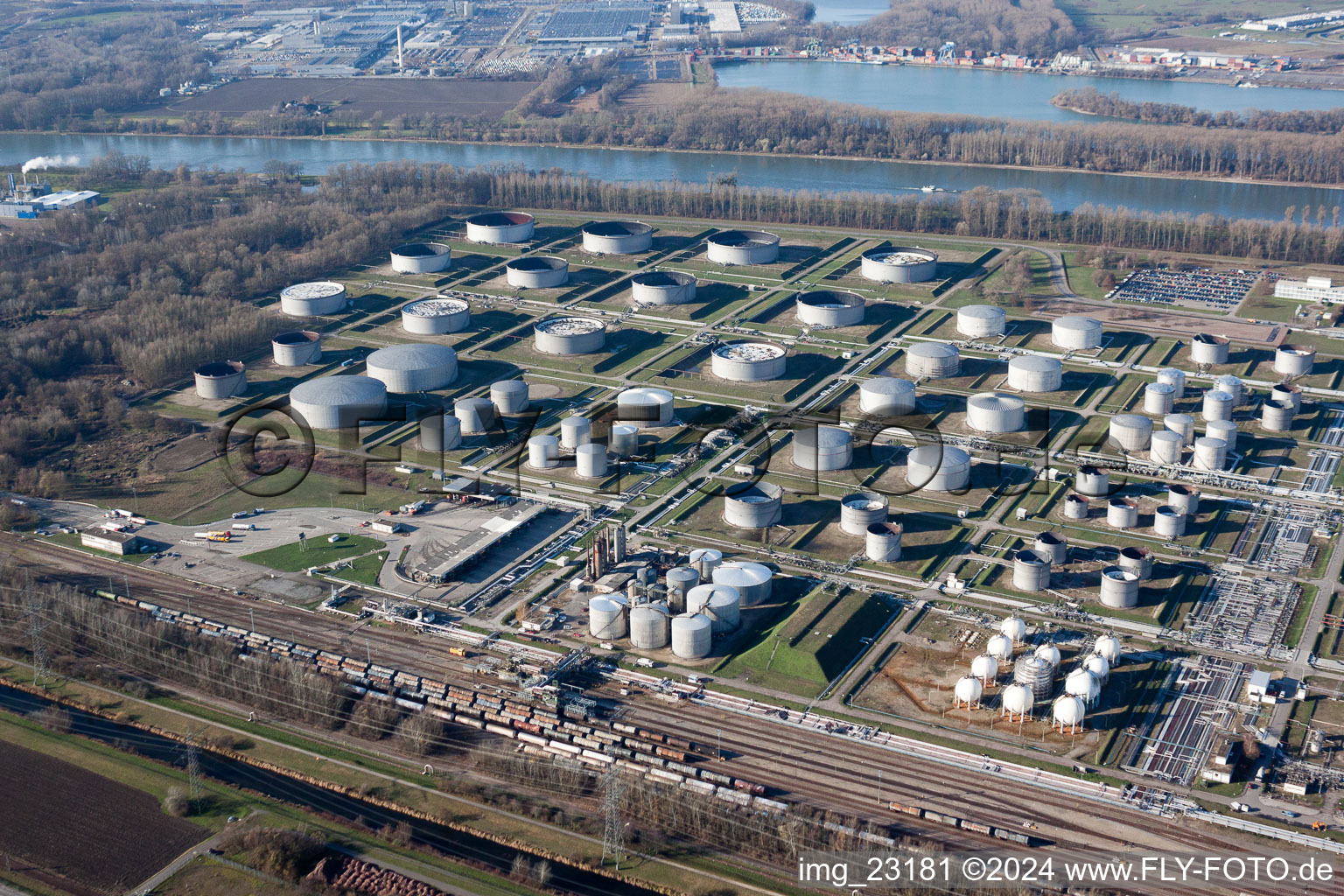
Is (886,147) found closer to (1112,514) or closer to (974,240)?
(974,240)

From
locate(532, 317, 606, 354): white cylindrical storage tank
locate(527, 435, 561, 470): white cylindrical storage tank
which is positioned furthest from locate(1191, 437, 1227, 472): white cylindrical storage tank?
locate(532, 317, 606, 354): white cylindrical storage tank

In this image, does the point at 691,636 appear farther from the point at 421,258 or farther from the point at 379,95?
the point at 379,95

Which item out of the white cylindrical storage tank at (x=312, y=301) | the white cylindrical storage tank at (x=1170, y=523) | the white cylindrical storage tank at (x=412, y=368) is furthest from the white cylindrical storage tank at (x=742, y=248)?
the white cylindrical storage tank at (x=1170, y=523)

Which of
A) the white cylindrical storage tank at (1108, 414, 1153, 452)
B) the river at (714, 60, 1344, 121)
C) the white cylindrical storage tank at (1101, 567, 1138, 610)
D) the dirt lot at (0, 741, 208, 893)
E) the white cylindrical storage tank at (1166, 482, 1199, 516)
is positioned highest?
the river at (714, 60, 1344, 121)

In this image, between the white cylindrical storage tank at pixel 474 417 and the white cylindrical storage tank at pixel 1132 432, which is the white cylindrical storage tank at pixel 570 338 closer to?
the white cylindrical storage tank at pixel 474 417

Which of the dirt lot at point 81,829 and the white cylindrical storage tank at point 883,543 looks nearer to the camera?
the dirt lot at point 81,829

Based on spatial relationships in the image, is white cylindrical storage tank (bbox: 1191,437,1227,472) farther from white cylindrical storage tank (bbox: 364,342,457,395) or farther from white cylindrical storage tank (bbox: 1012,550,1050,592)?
white cylindrical storage tank (bbox: 364,342,457,395)

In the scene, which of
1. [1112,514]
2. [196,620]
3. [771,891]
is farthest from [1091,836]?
[196,620]
